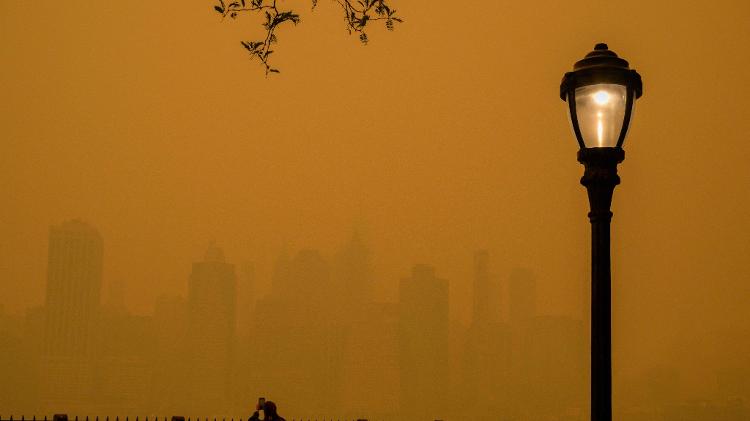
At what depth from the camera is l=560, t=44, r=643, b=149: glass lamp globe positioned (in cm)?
535

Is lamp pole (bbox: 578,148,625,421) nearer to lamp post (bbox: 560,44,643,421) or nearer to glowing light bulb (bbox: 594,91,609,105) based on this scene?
lamp post (bbox: 560,44,643,421)

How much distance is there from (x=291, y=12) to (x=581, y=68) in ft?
15.7

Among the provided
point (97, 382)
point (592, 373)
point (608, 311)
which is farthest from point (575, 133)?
point (97, 382)

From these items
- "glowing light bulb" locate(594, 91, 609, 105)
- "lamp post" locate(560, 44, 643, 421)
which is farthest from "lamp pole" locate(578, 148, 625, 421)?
"glowing light bulb" locate(594, 91, 609, 105)

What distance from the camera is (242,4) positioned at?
31.4 feet

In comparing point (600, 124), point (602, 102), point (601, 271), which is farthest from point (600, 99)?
point (601, 271)

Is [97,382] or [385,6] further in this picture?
[97,382]

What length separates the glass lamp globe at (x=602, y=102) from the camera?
5352mm

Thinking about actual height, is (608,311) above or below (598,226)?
below

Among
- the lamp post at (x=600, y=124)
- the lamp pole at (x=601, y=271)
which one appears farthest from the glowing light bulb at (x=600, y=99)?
the lamp pole at (x=601, y=271)

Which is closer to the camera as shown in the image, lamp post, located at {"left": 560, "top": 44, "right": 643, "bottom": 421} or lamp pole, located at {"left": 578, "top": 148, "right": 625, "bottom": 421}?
lamp pole, located at {"left": 578, "top": 148, "right": 625, "bottom": 421}

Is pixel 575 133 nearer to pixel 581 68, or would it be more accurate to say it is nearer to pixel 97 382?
pixel 581 68

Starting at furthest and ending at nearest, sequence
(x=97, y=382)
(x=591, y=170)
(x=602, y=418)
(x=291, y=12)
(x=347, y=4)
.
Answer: (x=97, y=382) < (x=347, y=4) < (x=291, y=12) < (x=591, y=170) < (x=602, y=418)

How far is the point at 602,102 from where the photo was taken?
17.6 feet
